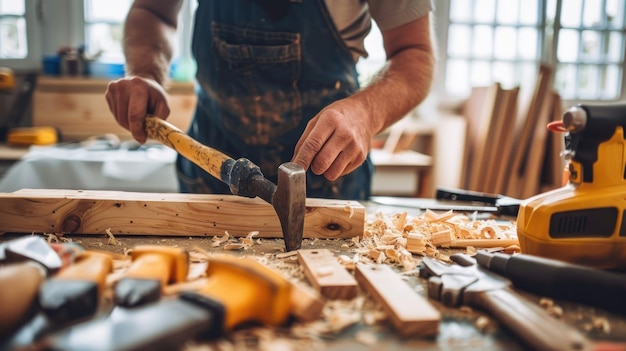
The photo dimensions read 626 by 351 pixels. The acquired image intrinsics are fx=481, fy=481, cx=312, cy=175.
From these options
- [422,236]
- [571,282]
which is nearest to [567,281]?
[571,282]

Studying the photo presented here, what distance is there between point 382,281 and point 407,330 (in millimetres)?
150

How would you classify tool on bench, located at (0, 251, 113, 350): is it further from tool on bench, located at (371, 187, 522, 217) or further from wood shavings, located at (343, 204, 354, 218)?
tool on bench, located at (371, 187, 522, 217)

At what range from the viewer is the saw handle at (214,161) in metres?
1.14

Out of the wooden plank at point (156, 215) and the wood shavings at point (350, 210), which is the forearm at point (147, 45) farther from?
the wood shavings at point (350, 210)

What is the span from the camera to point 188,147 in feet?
4.52

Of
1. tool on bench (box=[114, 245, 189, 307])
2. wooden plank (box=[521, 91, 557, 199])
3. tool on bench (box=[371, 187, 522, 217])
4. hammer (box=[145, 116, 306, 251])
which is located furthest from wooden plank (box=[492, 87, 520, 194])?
tool on bench (box=[114, 245, 189, 307])

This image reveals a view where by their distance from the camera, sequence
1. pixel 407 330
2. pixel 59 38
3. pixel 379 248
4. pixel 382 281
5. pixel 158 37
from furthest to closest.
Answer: pixel 59 38
pixel 158 37
pixel 379 248
pixel 382 281
pixel 407 330

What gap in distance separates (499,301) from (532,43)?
4.22 meters

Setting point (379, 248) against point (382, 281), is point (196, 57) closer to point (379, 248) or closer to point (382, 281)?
point (379, 248)

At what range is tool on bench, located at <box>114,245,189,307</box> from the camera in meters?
0.71

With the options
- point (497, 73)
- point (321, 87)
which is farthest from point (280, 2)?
point (497, 73)

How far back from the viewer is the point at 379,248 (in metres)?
1.13

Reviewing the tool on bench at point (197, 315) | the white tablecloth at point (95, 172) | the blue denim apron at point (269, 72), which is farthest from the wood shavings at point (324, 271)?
the white tablecloth at point (95, 172)

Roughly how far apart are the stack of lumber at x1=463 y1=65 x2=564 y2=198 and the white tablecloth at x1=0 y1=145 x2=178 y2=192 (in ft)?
7.27
